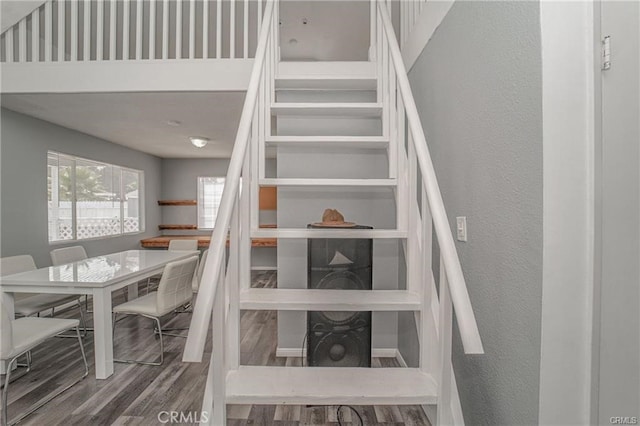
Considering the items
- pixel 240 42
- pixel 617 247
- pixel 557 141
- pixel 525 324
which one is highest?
pixel 240 42

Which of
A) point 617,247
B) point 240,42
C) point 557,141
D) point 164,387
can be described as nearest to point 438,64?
point 557,141

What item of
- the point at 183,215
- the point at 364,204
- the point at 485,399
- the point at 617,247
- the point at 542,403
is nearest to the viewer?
the point at 617,247

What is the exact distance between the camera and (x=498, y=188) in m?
1.20

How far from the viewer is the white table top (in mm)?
2438

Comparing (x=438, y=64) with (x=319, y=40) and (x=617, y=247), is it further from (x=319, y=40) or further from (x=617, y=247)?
(x=319, y=40)

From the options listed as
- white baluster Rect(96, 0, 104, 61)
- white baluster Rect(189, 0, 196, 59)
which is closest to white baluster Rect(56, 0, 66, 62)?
white baluster Rect(96, 0, 104, 61)

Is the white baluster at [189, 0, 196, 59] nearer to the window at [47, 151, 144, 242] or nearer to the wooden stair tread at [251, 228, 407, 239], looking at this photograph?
the wooden stair tread at [251, 228, 407, 239]

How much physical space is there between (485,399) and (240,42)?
4.59 meters

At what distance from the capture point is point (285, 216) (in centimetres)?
288

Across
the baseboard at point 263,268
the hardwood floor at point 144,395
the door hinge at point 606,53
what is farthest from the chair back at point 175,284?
the baseboard at point 263,268

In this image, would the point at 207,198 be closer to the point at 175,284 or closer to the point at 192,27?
the point at 175,284

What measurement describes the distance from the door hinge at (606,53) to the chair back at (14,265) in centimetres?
409

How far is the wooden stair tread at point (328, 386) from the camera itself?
3.54 ft

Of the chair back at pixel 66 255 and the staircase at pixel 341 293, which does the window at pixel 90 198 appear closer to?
the chair back at pixel 66 255
